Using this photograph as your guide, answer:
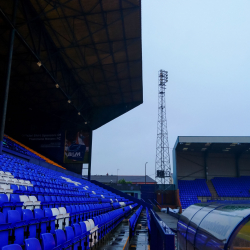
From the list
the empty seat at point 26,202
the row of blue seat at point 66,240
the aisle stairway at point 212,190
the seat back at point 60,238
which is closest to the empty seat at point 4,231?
the row of blue seat at point 66,240

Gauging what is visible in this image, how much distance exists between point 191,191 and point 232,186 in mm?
5423

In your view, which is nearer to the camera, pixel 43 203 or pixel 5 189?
pixel 5 189

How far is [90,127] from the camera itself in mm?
26469

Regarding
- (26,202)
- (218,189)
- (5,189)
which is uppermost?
(5,189)

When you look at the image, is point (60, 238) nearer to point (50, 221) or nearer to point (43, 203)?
point (50, 221)

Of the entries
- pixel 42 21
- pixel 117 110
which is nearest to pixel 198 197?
pixel 117 110

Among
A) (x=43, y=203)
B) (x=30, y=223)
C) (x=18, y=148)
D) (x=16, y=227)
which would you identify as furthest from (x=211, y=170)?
(x=16, y=227)

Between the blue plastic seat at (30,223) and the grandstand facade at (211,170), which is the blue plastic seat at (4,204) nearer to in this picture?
the blue plastic seat at (30,223)

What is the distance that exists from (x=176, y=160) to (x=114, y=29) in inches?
810

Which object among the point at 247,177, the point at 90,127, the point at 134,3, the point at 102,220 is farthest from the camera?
the point at 247,177

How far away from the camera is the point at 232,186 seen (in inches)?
1210

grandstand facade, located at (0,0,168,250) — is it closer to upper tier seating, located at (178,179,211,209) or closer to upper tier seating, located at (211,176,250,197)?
upper tier seating, located at (178,179,211,209)

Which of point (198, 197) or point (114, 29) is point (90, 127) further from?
point (198, 197)

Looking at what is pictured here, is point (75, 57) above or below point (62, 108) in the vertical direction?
above
